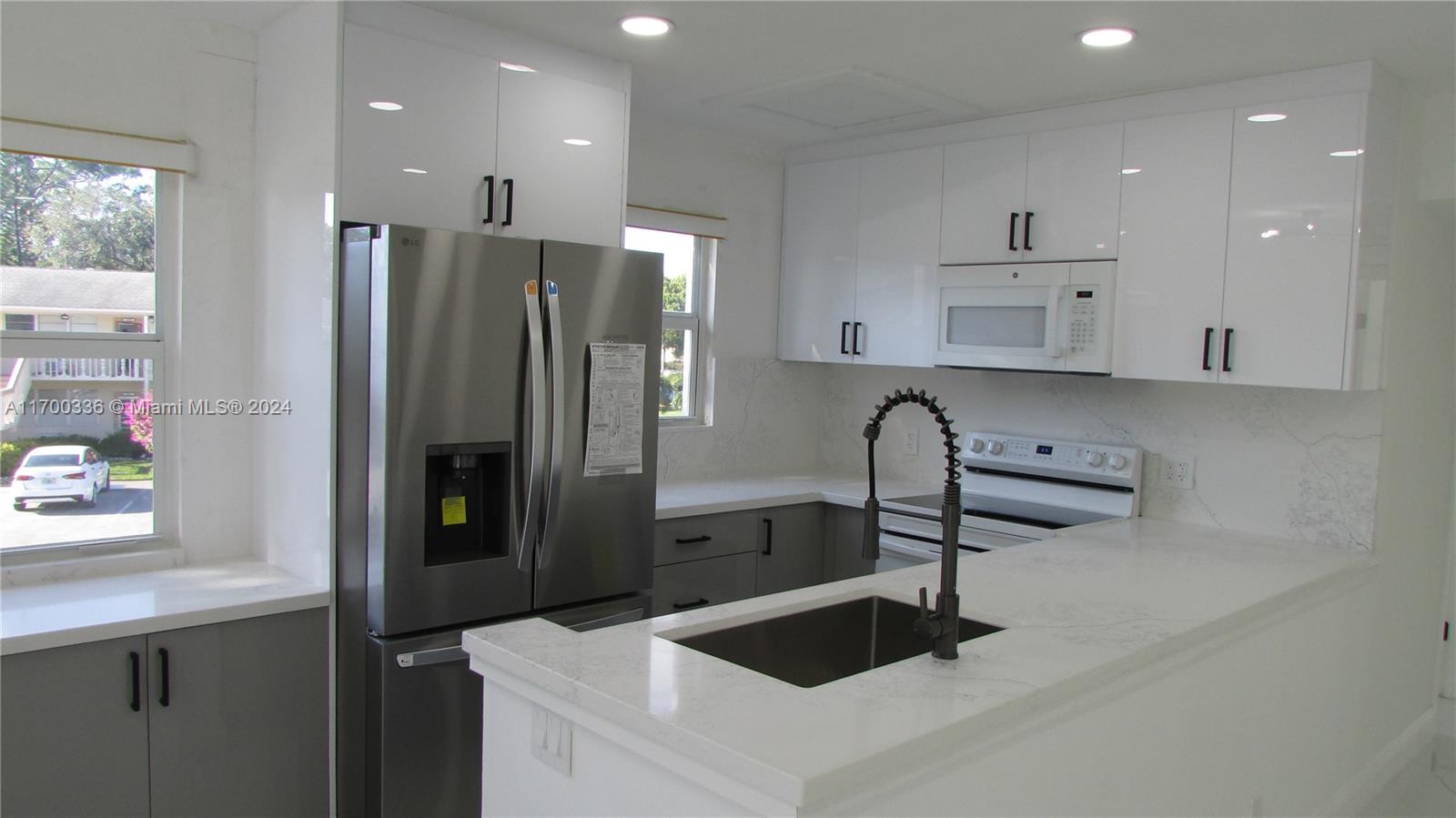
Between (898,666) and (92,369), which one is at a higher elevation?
(92,369)

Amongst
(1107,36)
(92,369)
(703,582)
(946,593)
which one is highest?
(1107,36)

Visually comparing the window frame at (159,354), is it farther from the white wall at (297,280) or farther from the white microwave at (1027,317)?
the white microwave at (1027,317)

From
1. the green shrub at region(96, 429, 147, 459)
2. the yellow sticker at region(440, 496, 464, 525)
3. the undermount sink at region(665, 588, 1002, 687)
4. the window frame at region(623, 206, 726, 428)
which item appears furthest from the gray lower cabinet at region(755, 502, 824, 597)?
the green shrub at region(96, 429, 147, 459)

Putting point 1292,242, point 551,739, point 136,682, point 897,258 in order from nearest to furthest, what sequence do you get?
point 551,739 → point 136,682 → point 1292,242 → point 897,258

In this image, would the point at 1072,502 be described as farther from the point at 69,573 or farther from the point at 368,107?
the point at 69,573

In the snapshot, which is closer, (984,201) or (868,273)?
(984,201)

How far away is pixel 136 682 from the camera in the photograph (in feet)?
7.29

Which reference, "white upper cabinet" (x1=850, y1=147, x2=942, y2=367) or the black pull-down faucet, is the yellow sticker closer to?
the black pull-down faucet

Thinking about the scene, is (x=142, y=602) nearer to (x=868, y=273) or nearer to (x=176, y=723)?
(x=176, y=723)

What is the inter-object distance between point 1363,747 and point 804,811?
274 centimetres

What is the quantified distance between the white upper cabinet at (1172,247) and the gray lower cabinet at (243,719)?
102 inches

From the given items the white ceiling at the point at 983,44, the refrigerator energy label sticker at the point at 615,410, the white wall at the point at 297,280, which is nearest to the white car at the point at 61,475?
the white wall at the point at 297,280

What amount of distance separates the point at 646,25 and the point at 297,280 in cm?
117

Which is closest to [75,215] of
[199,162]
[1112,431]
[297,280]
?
[199,162]
